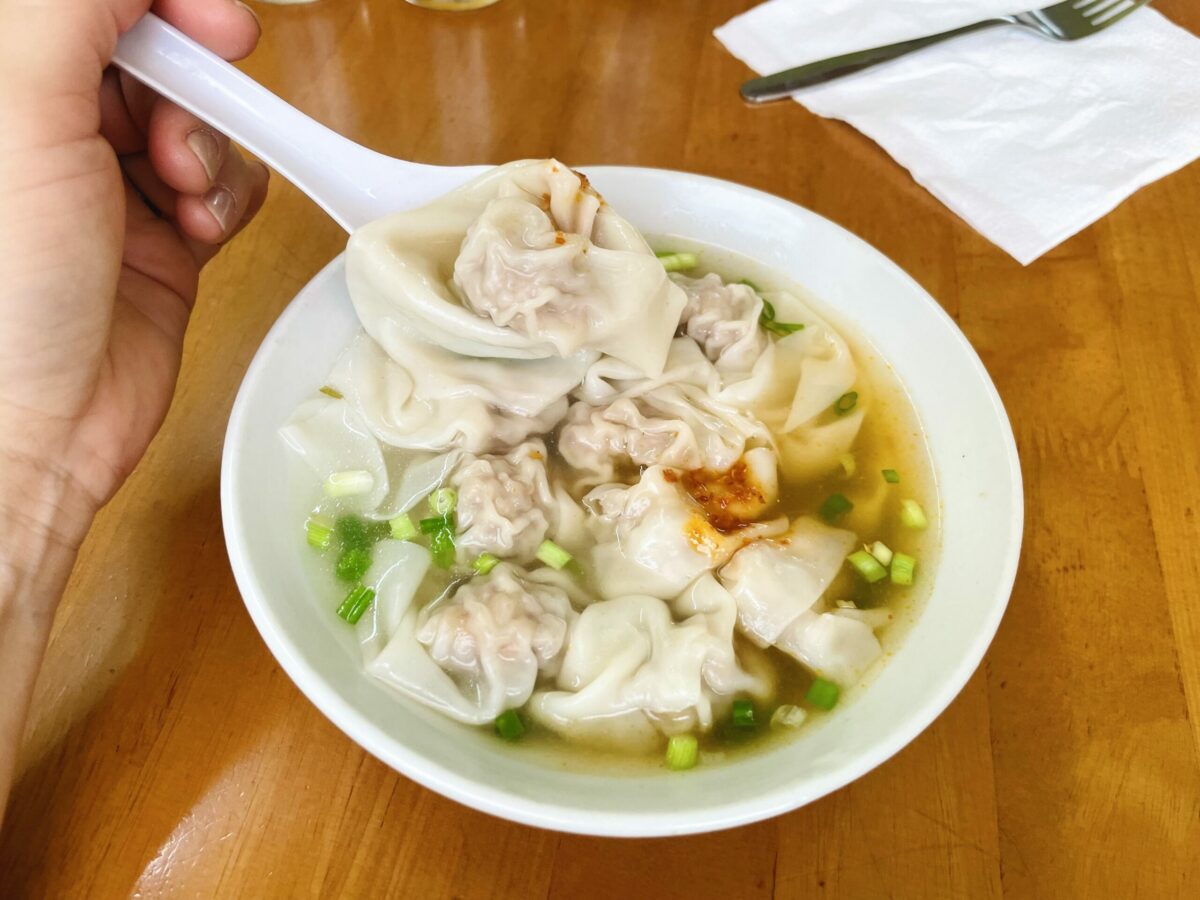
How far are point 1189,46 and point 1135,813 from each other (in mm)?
2345

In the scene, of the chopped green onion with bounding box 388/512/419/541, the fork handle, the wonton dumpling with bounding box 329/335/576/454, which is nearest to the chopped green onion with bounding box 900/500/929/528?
the wonton dumpling with bounding box 329/335/576/454

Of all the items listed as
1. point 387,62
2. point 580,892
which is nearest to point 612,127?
point 387,62

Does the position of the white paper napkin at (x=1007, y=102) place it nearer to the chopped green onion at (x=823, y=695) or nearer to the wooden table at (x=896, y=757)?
the wooden table at (x=896, y=757)

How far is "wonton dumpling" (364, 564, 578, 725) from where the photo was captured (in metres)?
1.37

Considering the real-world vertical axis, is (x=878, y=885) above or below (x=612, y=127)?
below

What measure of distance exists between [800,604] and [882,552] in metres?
0.21

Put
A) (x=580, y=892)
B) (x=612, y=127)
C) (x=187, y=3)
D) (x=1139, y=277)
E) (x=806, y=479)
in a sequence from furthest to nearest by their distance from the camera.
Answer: (x=612, y=127) < (x=1139, y=277) < (x=806, y=479) < (x=187, y=3) < (x=580, y=892)

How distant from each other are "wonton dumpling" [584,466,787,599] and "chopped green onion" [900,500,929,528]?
0.23m

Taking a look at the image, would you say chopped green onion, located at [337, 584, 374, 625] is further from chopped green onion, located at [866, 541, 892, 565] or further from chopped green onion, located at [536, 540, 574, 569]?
chopped green onion, located at [866, 541, 892, 565]

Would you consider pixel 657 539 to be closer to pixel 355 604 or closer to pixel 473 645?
pixel 473 645

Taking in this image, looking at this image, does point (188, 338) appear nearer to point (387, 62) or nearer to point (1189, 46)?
point (387, 62)

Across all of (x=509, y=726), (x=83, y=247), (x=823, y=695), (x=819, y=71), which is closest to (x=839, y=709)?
(x=823, y=695)

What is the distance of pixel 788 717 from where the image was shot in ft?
4.62

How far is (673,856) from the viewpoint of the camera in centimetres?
127
